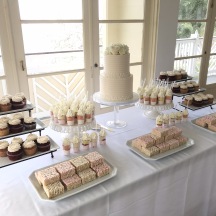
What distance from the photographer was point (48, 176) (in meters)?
0.91

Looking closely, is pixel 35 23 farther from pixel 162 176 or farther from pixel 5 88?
pixel 162 176

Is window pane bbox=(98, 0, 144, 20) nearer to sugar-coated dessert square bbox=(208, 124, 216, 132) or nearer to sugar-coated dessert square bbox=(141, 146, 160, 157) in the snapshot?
sugar-coated dessert square bbox=(208, 124, 216, 132)

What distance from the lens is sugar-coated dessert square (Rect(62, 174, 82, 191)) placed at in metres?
0.91

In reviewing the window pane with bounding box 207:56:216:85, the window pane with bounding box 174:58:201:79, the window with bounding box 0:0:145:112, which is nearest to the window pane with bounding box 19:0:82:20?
the window with bounding box 0:0:145:112

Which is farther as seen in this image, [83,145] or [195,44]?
[195,44]

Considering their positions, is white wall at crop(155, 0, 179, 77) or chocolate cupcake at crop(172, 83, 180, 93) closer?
chocolate cupcake at crop(172, 83, 180, 93)

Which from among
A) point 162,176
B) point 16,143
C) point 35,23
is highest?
point 35,23

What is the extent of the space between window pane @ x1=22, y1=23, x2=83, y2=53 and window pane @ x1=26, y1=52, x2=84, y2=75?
6 cm

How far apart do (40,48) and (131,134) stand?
1.32 m

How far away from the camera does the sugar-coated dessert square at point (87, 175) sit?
943 millimetres

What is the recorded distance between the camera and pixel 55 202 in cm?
87

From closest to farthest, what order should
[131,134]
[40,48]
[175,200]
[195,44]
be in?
[175,200] → [131,134] → [40,48] → [195,44]

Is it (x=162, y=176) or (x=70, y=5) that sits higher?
(x=70, y=5)

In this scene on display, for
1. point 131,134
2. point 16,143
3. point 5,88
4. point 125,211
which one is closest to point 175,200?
point 125,211
